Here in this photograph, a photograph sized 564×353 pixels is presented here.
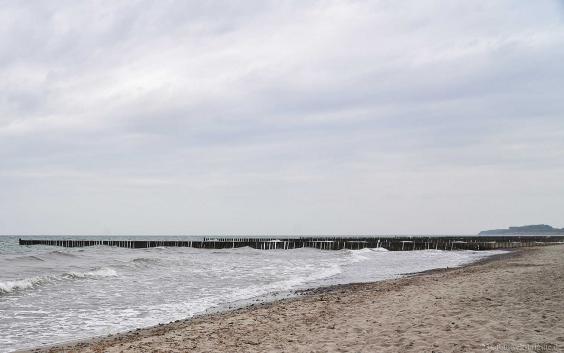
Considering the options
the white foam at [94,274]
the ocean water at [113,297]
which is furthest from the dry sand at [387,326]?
the white foam at [94,274]

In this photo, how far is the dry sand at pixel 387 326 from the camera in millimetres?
7473

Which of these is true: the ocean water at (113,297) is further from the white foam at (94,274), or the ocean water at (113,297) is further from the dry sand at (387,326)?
the dry sand at (387,326)

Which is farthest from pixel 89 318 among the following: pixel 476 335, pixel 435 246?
pixel 435 246

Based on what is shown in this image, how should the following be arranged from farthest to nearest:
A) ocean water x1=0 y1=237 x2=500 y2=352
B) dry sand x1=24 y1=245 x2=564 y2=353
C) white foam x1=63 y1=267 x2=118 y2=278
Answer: white foam x1=63 y1=267 x2=118 y2=278 < ocean water x1=0 y1=237 x2=500 y2=352 < dry sand x1=24 y1=245 x2=564 y2=353

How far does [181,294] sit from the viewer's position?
1716 cm

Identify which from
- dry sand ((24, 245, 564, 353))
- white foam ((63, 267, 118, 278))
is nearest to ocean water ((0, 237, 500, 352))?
white foam ((63, 267, 118, 278))

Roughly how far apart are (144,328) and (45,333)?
7.09 feet

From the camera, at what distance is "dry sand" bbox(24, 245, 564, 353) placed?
7473mm

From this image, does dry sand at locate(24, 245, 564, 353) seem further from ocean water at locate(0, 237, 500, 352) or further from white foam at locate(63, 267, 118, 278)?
white foam at locate(63, 267, 118, 278)

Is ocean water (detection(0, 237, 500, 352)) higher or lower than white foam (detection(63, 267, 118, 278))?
higher

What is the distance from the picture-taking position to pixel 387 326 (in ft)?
29.1

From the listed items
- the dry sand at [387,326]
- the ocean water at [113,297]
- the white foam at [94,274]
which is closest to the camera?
the dry sand at [387,326]

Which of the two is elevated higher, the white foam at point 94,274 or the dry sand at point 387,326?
the dry sand at point 387,326

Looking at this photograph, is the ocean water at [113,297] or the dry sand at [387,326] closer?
the dry sand at [387,326]
